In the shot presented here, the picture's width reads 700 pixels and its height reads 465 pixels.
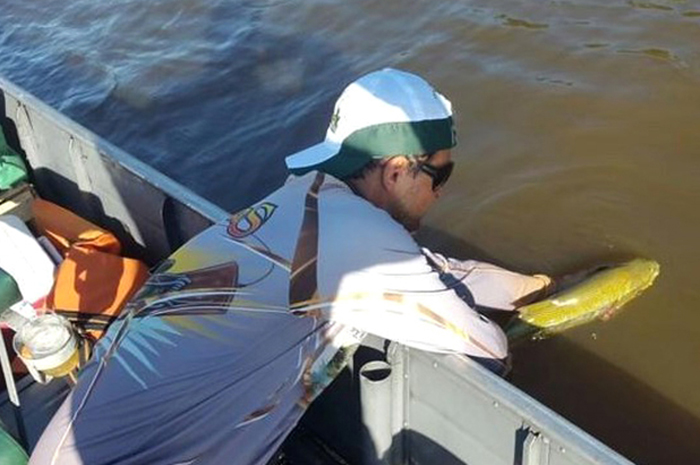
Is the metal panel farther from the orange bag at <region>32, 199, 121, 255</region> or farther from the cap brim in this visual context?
the orange bag at <region>32, 199, 121, 255</region>

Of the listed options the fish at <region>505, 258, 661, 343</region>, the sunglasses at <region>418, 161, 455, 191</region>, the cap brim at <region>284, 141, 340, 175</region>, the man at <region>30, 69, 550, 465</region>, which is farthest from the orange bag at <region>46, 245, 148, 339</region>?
the fish at <region>505, 258, 661, 343</region>

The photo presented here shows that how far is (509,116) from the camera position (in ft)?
20.3

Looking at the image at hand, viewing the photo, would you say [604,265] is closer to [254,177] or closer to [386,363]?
[386,363]

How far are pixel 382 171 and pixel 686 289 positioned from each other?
97.3 inches

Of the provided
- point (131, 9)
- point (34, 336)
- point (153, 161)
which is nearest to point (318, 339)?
point (34, 336)

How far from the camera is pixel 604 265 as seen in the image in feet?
16.1

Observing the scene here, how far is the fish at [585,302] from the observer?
171 inches

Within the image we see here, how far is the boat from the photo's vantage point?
8.89 feet

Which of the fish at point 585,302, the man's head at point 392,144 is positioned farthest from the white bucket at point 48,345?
the fish at point 585,302

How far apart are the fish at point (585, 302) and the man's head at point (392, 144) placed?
1424mm

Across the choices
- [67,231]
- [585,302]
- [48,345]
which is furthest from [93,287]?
[585,302]

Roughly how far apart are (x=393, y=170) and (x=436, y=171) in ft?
0.57

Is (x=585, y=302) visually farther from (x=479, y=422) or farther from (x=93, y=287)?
(x=93, y=287)

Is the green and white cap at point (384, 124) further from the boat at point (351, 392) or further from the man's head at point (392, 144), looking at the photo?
the boat at point (351, 392)
